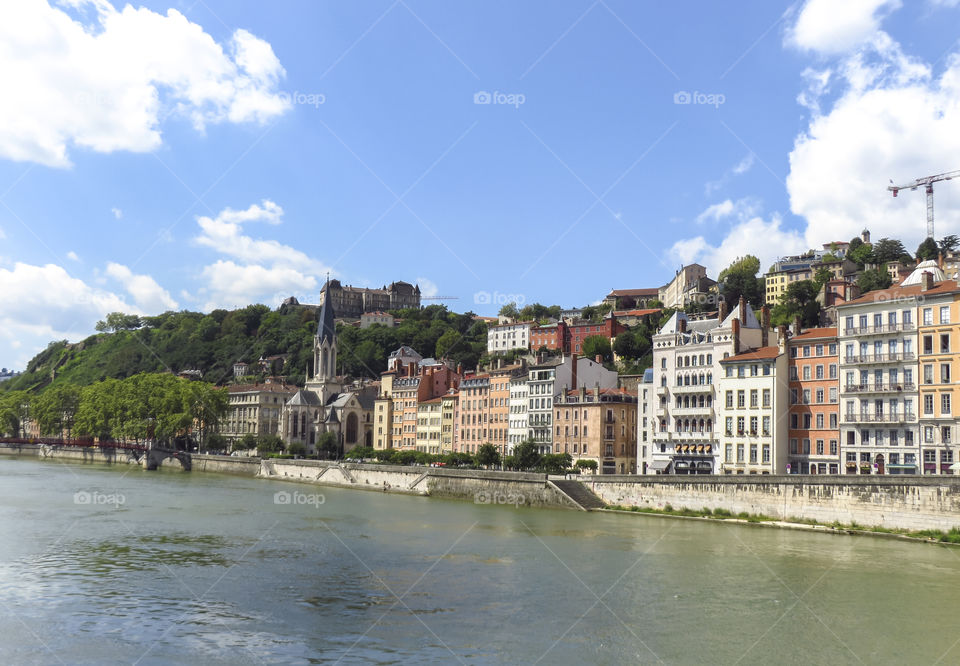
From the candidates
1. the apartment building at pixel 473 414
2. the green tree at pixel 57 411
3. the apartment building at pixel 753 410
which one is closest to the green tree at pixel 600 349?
the apartment building at pixel 473 414

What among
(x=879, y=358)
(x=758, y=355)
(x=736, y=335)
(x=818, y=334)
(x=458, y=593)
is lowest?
(x=458, y=593)

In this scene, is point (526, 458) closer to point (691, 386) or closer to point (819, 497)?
point (691, 386)

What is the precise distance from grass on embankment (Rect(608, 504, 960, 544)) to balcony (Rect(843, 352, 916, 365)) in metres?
13.3

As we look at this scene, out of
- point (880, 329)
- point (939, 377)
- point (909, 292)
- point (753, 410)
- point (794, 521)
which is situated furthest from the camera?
point (753, 410)

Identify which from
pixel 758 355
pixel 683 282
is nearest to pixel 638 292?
pixel 683 282

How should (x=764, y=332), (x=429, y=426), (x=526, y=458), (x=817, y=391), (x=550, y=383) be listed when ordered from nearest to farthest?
1. (x=817, y=391)
2. (x=764, y=332)
3. (x=526, y=458)
4. (x=550, y=383)
5. (x=429, y=426)

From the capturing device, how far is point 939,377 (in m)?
56.1

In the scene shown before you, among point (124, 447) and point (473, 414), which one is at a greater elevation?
point (473, 414)

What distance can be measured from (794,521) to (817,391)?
1434 centimetres

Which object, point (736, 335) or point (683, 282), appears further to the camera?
point (683, 282)

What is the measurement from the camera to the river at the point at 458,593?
25.5 meters

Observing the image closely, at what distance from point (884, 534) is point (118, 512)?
4520 centimetres

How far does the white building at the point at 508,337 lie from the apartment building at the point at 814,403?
100806mm

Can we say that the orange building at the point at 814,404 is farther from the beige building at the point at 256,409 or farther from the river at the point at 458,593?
the beige building at the point at 256,409
